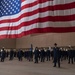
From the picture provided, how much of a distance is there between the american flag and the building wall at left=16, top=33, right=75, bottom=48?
24133 millimetres

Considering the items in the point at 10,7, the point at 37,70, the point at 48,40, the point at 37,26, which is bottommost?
the point at 37,70

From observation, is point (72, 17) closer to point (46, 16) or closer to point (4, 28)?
point (46, 16)

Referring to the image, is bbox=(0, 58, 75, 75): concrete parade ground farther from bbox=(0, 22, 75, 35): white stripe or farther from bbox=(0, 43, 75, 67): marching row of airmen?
bbox=(0, 22, 75, 35): white stripe

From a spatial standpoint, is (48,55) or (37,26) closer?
(37,26)

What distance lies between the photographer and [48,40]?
34.8 m

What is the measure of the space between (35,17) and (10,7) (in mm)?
969

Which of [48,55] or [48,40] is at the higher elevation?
[48,40]

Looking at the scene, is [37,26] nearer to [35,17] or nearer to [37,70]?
[35,17]

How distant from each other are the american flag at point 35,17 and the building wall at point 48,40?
24133mm

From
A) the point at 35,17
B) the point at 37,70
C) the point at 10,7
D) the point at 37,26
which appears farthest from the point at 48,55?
the point at 37,26

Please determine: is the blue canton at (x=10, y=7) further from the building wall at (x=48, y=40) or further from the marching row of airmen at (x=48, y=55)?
the building wall at (x=48, y=40)

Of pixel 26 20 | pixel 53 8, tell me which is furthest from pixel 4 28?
pixel 53 8

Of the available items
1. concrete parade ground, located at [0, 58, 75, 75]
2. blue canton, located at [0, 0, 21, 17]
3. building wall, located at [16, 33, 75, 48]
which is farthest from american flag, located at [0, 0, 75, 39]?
building wall, located at [16, 33, 75, 48]

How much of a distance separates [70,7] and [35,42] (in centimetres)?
3101
